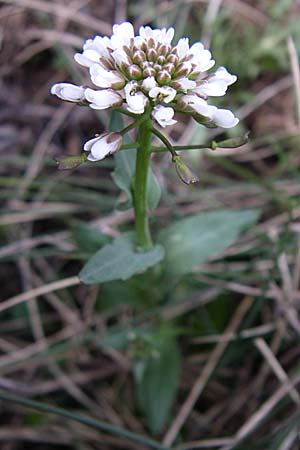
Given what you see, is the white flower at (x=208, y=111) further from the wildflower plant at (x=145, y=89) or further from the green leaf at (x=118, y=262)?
the green leaf at (x=118, y=262)

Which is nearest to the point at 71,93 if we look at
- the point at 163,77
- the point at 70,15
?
the point at 163,77

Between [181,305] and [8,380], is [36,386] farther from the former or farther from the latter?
[181,305]

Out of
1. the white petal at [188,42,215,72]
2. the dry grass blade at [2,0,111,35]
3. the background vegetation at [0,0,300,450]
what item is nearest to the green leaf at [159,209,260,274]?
the background vegetation at [0,0,300,450]

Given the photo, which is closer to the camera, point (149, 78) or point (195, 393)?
point (149, 78)

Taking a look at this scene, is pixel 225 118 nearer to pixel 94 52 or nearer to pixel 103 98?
pixel 103 98

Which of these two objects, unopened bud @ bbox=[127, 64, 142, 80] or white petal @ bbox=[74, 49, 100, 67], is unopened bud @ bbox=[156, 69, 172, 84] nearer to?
unopened bud @ bbox=[127, 64, 142, 80]

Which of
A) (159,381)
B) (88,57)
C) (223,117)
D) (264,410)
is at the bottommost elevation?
(264,410)

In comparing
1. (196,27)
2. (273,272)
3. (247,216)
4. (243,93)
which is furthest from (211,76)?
(196,27)
